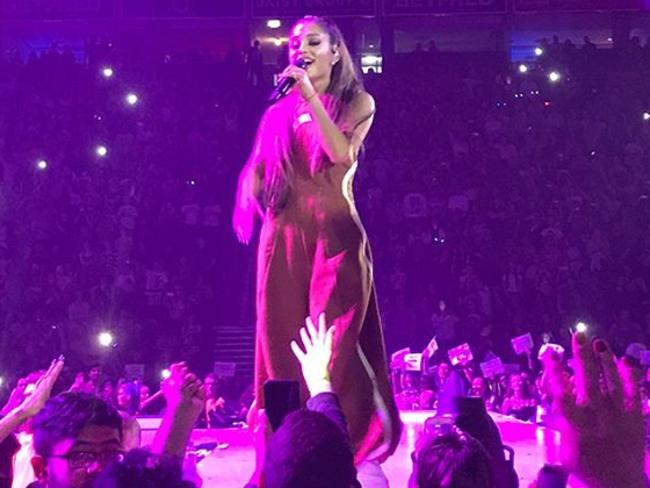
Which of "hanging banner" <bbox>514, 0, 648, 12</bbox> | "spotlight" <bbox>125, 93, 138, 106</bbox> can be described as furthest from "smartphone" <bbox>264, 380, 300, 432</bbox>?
"hanging banner" <bbox>514, 0, 648, 12</bbox>

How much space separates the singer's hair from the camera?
3.74 m

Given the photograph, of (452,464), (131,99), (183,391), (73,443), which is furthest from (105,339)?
(452,464)

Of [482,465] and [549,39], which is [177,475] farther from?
[549,39]

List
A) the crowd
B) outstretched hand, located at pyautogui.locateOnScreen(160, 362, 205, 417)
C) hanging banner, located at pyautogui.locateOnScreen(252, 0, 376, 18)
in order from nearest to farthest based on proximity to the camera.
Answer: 1. outstretched hand, located at pyautogui.locateOnScreen(160, 362, 205, 417)
2. the crowd
3. hanging banner, located at pyautogui.locateOnScreen(252, 0, 376, 18)

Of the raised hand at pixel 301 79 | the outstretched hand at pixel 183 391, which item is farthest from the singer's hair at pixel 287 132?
the outstretched hand at pixel 183 391

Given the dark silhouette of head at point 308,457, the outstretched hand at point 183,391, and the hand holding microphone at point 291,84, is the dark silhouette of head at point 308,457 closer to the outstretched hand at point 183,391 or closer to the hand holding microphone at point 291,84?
the outstretched hand at point 183,391

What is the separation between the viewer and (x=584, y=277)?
15.3 m

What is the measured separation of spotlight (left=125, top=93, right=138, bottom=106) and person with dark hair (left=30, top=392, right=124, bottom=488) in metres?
17.6

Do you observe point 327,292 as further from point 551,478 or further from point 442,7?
point 442,7

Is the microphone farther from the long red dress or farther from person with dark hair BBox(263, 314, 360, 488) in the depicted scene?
person with dark hair BBox(263, 314, 360, 488)

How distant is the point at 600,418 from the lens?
2.18 meters

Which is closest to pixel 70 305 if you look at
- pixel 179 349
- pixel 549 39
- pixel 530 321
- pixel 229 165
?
pixel 179 349

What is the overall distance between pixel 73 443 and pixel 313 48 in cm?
226

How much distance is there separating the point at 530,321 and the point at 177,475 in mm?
13450
